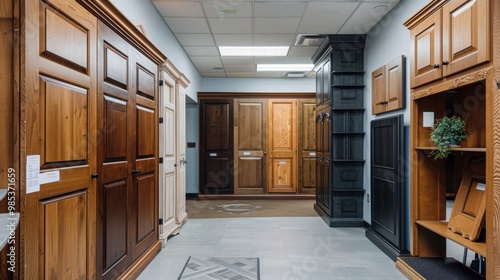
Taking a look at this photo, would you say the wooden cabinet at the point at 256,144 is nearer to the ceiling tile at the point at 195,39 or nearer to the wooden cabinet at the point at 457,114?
the ceiling tile at the point at 195,39

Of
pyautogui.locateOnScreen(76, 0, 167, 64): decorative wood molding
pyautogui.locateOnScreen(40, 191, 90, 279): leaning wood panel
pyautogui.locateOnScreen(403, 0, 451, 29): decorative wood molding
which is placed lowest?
pyautogui.locateOnScreen(40, 191, 90, 279): leaning wood panel

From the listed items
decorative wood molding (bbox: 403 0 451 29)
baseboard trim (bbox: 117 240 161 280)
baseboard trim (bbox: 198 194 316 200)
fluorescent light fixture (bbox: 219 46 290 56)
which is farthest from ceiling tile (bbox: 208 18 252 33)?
baseboard trim (bbox: 198 194 316 200)

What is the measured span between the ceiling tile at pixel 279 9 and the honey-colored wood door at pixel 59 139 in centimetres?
202

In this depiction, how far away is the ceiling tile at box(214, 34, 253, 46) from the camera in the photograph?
4.62m

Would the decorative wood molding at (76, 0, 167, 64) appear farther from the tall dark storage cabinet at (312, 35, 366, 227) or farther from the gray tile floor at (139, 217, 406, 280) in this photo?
the tall dark storage cabinet at (312, 35, 366, 227)

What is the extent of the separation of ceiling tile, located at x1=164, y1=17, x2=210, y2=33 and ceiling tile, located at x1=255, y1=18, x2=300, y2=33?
2.25 feet

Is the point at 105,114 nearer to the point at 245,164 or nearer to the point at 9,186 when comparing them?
the point at 9,186

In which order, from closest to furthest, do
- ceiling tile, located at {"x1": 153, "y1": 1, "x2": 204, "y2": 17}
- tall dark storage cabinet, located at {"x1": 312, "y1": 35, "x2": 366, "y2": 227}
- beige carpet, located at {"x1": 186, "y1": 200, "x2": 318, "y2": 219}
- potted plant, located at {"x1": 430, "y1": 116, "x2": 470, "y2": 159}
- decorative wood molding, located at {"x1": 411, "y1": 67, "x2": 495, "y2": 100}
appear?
1. decorative wood molding, located at {"x1": 411, "y1": 67, "x2": 495, "y2": 100}
2. potted plant, located at {"x1": 430, "y1": 116, "x2": 470, "y2": 159}
3. ceiling tile, located at {"x1": 153, "y1": 1, "x2": 204, "y2": 17}
4. tall dark storage cabinet, located at {"x1": 312, "y1": 35, "x2": 366, "y2": 227}
5. beige carpet, located at {"x1": 186, "y1": 200, "x2": 318, "y2": 219}

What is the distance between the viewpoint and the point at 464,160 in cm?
265

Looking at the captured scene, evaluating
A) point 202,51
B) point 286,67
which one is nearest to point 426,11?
point 202,51

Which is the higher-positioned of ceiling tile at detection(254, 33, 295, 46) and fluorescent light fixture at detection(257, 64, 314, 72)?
ceiling tile at detection(254, 33, 295, 46)

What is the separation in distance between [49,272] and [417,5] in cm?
362

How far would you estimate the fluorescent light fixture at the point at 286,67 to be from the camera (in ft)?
20.8

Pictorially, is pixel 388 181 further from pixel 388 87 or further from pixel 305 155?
pixel 305 155
